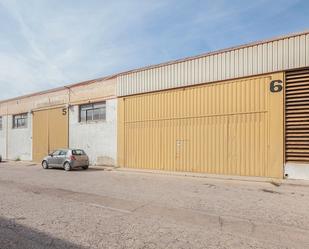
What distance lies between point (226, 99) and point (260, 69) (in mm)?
2401

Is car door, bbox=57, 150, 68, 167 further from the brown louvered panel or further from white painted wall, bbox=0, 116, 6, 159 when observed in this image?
white painted wall, bbox=0, 116, 6, 159

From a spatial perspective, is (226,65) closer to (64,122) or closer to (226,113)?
(226,113)

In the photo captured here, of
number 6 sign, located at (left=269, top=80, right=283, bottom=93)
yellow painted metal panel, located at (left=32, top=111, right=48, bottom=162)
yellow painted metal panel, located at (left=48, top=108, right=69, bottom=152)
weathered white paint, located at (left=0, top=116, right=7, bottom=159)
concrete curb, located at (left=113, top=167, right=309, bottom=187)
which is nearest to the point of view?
concrete curb, located at (left=113, top=167, right=309, bottom=187)

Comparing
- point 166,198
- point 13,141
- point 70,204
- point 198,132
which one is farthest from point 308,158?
point 13,141

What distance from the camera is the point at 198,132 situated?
19.2 metres

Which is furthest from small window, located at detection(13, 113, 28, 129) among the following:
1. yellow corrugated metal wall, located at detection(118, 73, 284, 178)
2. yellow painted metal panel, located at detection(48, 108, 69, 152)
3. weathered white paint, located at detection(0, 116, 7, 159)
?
yellow corrugated metal wall, located at detection(118, 73, 284, 178)

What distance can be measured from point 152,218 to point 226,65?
12.0 m

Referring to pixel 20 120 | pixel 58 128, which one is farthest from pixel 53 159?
pixel 20 120

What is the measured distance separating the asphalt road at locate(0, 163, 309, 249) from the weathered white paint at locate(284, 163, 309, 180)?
2477 mm

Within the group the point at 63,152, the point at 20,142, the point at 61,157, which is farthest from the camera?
the point at 20,142

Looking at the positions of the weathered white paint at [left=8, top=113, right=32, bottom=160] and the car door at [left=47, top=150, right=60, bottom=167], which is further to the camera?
the weathered white paint at [left=8, top=113, right=32, bottom=160]

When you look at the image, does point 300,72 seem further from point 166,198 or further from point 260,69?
point 166,198

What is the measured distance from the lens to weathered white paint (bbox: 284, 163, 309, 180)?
1509 centimetres

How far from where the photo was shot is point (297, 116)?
1559 cm
